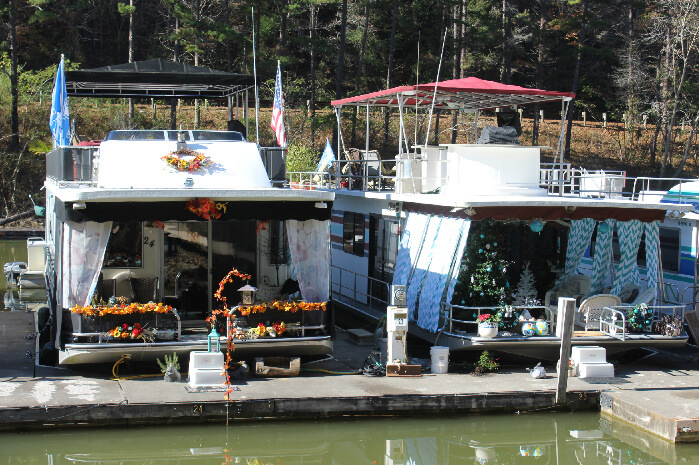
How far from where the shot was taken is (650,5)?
47.1 m

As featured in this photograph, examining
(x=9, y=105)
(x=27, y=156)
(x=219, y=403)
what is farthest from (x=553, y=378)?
(x=9, y=105)

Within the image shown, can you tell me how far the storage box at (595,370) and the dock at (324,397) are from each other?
11cm

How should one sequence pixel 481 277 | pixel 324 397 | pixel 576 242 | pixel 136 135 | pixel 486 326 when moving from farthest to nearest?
pixel 576 242 → pixel 481 277 → pixel 136 135 → pixel 486 326 → pixel 324 397

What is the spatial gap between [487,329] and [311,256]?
3.03 meters

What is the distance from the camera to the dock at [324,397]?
1010 cm

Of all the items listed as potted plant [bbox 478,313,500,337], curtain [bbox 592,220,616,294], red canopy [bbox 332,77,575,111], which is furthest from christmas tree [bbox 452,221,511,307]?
curtain [bbox 592,220,616,294]

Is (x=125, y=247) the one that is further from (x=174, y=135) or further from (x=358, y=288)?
(x=358, y=288)

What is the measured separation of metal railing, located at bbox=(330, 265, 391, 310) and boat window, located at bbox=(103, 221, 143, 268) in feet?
13.2

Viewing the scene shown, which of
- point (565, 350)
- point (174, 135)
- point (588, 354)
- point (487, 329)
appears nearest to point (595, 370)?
point (588, 354)

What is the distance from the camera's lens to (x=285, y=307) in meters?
11.8

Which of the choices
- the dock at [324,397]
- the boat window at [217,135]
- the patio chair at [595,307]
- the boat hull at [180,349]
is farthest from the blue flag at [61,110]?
the patio chair at [595,307]

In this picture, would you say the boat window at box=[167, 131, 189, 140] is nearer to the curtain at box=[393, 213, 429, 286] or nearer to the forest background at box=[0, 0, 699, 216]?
the curtain at box=[393, 213, 429, 286]

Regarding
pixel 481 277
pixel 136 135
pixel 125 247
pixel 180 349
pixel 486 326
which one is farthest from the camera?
pixel 481 277

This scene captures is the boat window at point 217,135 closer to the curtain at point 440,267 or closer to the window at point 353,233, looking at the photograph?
the curtain at point 440,267
